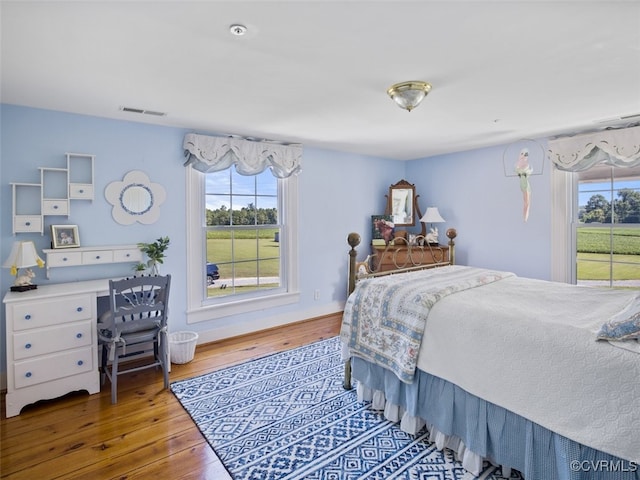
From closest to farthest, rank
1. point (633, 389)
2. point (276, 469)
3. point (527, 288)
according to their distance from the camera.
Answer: point (633, 389) → point (276, 469) → point (527, 288)

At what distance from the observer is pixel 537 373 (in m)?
1.57

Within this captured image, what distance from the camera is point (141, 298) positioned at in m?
2.80

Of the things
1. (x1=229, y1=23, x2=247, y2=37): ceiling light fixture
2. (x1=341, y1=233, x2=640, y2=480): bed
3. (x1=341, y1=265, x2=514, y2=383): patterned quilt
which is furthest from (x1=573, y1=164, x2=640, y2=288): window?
(x1=229, y1=23, x2=247, y2=37): ceiling light fixture

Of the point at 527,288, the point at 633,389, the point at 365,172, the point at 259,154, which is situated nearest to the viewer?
the point at 633,389

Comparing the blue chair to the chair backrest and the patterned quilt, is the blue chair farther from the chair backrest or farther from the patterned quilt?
the patterned quilt

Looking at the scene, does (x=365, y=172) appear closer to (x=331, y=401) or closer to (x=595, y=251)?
(x=595, y=251)

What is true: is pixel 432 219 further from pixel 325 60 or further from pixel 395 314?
pixel 325 60

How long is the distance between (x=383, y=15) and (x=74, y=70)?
73.6 inches

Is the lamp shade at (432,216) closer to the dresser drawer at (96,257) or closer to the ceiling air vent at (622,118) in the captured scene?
the ceiling air vent at (622,118)

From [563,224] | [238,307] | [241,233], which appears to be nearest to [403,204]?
[563,224]

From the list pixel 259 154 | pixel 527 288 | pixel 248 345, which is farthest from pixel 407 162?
pixel 248 345

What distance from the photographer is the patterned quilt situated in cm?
207

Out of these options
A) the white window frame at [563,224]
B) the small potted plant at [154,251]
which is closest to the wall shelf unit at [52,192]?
the small potted plant at [154,251]

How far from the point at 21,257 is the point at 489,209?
15.7 feet
